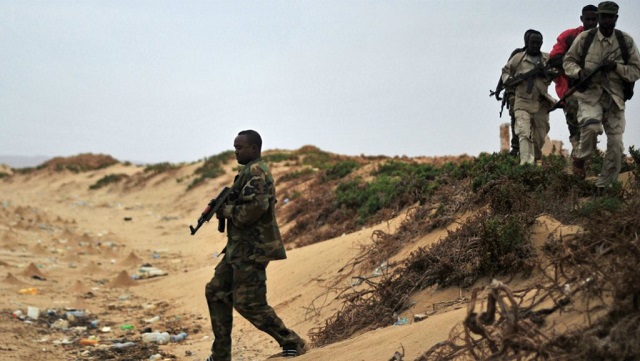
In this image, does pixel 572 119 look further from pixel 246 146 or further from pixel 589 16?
pixel 246 146

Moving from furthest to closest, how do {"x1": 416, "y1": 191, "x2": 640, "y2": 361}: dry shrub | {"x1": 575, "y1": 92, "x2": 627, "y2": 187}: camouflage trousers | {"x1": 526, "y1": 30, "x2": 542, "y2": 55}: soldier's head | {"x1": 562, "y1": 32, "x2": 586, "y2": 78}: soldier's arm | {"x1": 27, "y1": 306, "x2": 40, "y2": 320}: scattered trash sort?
{"x1": 526, "y1": 30, "x2": 542, "y2": 55}: soldier's head, {"x1": 27, "y1": 306, "x2": 40, "y2": 320}: scattered trash, {"x1": 562, "y1": 32, "x2": 586, "y2": 78}: soldier's arm, {"x1": 575, "y1": 92, "x2": 627, "y2": 187}: camouflage trousers, {"x1": 416, "y1": 191, "x2": 640, "y2": 361}: dry shrub

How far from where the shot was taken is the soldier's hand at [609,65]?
6378 mm

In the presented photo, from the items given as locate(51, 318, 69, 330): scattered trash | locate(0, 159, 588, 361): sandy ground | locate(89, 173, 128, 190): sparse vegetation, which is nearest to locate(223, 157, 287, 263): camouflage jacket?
locate(0, 159, 588, 361): sandy ground

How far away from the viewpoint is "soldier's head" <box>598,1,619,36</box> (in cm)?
637

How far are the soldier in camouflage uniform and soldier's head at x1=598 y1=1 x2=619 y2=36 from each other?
3506 mm

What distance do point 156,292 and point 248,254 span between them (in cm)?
562

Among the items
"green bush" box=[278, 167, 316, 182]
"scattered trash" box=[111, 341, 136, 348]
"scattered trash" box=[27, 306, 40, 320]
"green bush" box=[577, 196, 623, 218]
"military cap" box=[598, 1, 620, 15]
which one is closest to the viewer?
"green bush" box=[577, 196, 623, 218]

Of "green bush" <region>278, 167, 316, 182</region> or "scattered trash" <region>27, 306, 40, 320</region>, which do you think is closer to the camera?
"scattered trash" <region>27, 306, 40, 320</region>

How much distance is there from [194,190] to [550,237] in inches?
763

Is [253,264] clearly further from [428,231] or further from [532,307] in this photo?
[428,231]

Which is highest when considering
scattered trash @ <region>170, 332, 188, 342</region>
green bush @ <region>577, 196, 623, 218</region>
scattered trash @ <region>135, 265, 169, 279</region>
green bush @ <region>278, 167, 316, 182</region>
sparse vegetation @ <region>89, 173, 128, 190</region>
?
sparse vegetation @ <region>89, 173, 128, 190</region>

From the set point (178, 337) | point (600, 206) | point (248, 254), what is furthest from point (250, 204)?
point (178, 337)

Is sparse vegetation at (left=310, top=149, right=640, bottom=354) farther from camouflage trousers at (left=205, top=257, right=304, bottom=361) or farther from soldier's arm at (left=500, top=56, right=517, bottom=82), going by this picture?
soldier's arm at (left=500, top=56, right=517, bottom=82)

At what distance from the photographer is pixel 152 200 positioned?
2511 cm
